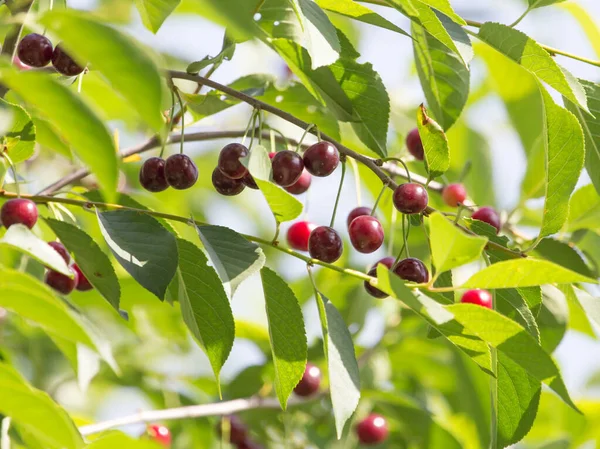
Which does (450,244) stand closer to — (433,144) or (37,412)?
(433,144)

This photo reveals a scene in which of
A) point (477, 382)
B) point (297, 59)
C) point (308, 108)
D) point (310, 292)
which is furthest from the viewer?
point (310, 292)

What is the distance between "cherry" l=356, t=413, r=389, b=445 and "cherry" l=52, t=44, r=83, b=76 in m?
1.71

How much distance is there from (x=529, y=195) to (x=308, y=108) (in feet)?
3.42

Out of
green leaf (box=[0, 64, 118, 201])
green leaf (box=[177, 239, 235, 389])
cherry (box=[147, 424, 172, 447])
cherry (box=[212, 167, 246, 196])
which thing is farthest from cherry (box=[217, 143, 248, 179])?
cherry (box=[147, 424, 172, 447])

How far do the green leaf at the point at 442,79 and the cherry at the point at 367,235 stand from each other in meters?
0.31

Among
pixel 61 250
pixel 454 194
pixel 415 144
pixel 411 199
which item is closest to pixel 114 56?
pixel 411 199

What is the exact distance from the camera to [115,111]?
318 cm

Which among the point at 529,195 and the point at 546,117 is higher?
the point at 546,117

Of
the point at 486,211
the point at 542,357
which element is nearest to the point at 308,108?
the point at 486,211

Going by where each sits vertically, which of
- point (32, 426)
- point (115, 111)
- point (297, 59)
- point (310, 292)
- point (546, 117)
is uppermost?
point (546, 117)

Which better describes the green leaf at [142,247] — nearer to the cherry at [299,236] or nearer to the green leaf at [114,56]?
the green leaf at [114,56]

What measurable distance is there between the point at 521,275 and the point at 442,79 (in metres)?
0.69

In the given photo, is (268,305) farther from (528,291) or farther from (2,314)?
(2,314)

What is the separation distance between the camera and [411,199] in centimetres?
138
